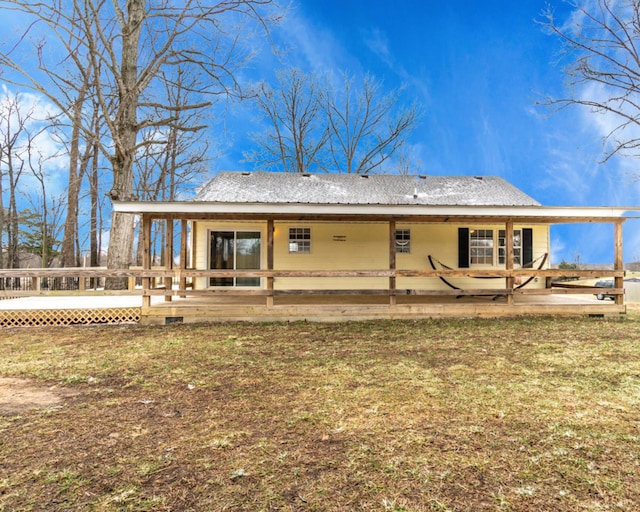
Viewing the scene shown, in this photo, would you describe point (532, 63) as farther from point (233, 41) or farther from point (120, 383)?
point (120, 383)

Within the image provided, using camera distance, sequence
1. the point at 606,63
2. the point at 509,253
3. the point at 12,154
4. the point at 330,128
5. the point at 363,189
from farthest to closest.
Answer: the point at 330,128, the point at 12,154, the point at 363,189, the point at 606,63, the point at 509,253

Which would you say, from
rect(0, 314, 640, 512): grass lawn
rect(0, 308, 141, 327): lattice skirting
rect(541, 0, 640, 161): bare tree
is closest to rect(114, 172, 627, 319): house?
rect(0, 308, 141, 327): lattice skirting

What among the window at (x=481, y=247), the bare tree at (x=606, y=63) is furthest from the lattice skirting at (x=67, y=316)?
the bare tree at (x=606, y=63)

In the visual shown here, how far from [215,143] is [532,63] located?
15.5 meters

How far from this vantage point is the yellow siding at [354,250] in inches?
400

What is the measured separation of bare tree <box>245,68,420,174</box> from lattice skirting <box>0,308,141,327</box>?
53.3 ft

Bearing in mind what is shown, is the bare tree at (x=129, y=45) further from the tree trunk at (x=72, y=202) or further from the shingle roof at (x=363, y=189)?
the tree trunk at (x=72, y=202)

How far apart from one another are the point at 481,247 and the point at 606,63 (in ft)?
24.6

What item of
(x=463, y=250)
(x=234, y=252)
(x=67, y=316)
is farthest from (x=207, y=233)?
(x=463, y=250)

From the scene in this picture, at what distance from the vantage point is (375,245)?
34.2 feet

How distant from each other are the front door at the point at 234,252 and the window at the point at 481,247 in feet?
21.1

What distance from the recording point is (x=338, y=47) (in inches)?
817

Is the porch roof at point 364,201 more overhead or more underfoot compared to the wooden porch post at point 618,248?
more overhead

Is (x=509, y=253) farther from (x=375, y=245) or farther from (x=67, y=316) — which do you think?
(x=67, y=316)
